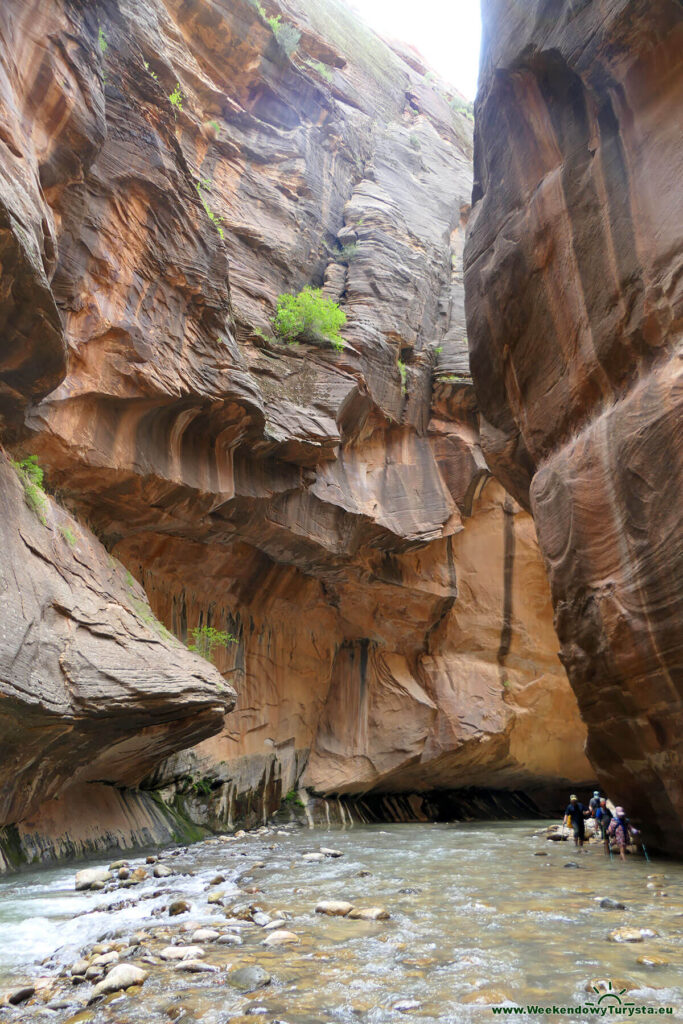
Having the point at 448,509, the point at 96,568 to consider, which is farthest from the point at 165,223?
the point at 448,509

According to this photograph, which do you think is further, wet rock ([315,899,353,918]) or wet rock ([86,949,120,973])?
wet rock ([315,899,353,918])

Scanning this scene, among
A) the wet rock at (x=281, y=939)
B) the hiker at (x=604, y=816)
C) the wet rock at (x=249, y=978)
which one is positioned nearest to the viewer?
the wet rock at (x=249, y=978)

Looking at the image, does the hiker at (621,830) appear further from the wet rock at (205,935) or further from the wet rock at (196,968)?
the wet rock at (196,968)

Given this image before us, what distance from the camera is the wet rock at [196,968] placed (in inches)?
161

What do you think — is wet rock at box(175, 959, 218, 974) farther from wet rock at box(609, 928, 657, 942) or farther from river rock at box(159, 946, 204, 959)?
wet rock at box(609, 928, 657, 942)

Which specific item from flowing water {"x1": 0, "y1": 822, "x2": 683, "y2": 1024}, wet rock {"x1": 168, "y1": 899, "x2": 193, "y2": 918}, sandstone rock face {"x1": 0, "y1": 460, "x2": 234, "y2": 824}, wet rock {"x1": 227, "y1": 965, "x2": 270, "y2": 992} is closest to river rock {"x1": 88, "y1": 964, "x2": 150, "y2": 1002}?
flowing water {"x1": 0, "y1": 822, "x2": 683, "y2": 1024}

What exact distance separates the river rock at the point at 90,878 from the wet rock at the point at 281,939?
386 centimetres

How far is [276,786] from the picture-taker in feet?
55.0

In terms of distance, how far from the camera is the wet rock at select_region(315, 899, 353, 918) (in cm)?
568

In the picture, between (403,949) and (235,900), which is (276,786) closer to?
(235,900)

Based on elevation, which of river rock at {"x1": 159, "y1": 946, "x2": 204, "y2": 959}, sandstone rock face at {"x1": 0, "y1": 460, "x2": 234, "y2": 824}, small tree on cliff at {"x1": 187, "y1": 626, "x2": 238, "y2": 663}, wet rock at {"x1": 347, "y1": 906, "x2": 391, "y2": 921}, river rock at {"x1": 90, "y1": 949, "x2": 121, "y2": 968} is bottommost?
wet rock at {"x1": 347, "y1": 906, "x2": 391, "y2": 921}

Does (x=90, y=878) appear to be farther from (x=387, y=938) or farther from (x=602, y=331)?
(x=602, y=331)

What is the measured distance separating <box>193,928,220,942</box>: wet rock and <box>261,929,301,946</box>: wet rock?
1.22ft

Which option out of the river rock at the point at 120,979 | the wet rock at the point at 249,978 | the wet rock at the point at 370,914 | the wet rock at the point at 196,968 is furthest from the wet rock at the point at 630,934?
the river rock at the point at 120,979
